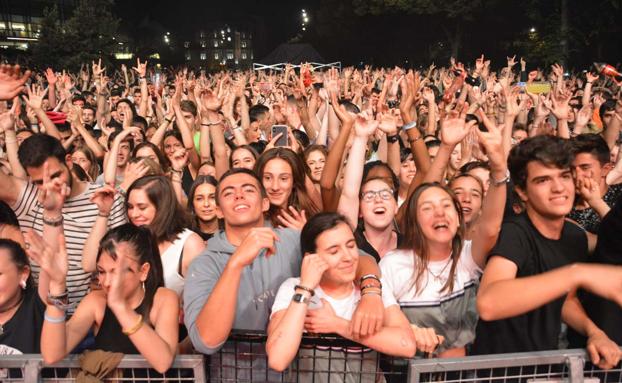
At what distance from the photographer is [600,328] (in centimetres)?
237

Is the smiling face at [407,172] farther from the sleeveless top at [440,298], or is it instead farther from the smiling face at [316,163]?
the sleeveless top at [440,298]

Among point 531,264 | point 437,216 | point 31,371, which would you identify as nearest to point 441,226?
point 437,216

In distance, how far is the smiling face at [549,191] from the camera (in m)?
2.36

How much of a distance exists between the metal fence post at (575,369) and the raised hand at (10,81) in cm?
408

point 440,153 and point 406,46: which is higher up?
point 406,46

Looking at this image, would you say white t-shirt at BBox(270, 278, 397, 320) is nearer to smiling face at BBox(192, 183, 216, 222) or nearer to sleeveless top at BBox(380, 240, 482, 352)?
sleeveless top at BBox(380, 240, 482, 352)

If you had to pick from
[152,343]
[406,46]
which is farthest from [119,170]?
[406,46]

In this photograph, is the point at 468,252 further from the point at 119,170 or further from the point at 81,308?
the point at 119,170

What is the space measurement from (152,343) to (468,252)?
1.75 meters

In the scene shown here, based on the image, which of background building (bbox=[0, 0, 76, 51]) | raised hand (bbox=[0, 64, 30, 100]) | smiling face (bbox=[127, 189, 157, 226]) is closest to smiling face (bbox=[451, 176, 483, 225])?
smiling face (bbox=[127, 189, 157, 226])

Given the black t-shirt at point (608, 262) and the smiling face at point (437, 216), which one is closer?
the black t-shirt at point (608, 262)

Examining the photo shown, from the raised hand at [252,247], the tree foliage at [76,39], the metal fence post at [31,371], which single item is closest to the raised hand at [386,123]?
the raised hand at [252,247]

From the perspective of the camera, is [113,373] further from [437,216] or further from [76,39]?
[76,39]

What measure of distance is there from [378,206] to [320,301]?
122cm
